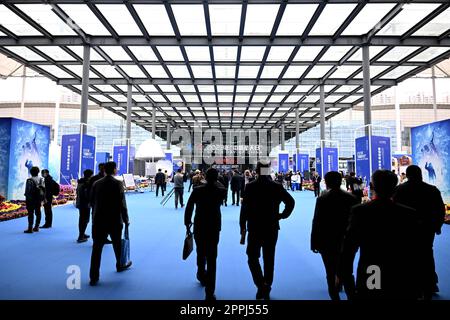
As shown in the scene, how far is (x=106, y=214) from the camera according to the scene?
3908 millimetres

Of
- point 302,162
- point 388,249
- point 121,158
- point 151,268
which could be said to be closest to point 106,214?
point 151,268

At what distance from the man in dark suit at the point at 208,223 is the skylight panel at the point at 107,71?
15.4 meters

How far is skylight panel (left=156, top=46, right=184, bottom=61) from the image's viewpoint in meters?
13.5

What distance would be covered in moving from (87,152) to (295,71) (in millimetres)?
12393

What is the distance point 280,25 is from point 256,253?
10809 mm

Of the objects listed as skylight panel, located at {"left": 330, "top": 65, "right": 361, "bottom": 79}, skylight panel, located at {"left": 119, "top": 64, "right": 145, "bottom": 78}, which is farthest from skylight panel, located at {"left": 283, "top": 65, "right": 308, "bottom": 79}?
skylight panel, located at {"left": 119, "top": 64, "right": 145, "bottom": 78}

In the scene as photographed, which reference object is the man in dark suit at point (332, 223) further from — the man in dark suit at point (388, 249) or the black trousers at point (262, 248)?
the man in dark suit at point (388, 249)

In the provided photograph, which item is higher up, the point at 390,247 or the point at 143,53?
the point at 143,53

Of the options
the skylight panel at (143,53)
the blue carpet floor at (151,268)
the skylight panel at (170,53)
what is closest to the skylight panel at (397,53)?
the blue carpet floor at (151,268)

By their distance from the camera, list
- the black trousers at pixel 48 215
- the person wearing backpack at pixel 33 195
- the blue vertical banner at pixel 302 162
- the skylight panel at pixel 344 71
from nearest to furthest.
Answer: the person wearing backpack at pixel 33 195
the black trousers at pixel 48 215
the skylight panel at pixel 344 71
the blue vertical banner at pixel 302 162

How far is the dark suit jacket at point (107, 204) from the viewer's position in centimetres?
388

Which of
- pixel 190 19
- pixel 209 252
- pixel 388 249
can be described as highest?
pixel 190 19

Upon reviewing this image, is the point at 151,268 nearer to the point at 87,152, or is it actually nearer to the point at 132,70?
the point at 87,152

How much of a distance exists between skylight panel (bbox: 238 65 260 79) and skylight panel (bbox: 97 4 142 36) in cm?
637
